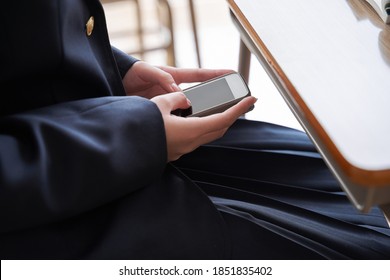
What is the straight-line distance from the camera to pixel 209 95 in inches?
28.3

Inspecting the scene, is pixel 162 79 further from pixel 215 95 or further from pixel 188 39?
pixel 188 39

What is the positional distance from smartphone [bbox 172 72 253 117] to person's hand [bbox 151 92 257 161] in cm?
4

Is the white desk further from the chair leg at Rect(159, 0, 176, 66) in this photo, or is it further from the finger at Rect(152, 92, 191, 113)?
the chair leg at Rect(159, 0, 176, 66)

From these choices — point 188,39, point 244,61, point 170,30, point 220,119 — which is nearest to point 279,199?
point 220,119

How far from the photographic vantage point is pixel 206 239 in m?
0.57

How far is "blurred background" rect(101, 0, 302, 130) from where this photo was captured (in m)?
1.62

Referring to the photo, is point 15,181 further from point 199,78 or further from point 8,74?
point 199,78

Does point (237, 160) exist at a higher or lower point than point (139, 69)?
lower

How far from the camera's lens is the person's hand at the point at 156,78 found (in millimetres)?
752

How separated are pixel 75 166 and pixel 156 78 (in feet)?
0.90

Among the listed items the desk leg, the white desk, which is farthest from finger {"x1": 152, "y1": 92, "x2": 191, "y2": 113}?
the desk leg
